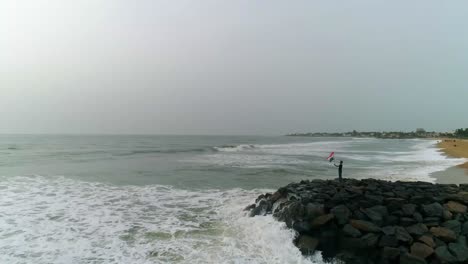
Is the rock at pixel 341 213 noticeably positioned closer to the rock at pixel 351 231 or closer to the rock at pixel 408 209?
the rock at pixel 351 231

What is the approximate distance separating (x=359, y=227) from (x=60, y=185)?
1385cm

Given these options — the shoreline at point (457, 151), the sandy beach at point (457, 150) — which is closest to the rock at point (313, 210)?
the shoreline at point (457, 151)

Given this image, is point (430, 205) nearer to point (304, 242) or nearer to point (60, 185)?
point (304, 242)

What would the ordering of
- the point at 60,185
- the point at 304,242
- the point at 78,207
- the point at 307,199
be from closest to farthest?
the point at 304,242 → the point at 307,199 → the point at 78,207 → the point at 60,185

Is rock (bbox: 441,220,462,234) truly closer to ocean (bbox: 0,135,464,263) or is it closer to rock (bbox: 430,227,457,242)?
rock (bbox: 430,227,457,242)

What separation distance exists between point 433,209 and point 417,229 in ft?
4.25

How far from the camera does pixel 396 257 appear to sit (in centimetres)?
598

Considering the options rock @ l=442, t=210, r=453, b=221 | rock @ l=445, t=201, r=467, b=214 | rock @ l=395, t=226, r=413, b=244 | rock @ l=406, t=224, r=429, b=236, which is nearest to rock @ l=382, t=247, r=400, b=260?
rock @ l=395, t=226, r=413, b=244

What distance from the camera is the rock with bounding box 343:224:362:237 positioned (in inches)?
261

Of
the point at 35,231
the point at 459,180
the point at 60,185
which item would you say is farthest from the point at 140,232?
the point at 459,180

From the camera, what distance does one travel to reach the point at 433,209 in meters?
7.54

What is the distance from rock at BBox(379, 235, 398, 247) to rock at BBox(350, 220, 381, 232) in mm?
305

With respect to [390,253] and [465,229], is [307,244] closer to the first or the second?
[390,253]

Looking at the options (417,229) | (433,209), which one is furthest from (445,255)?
(433,209)
